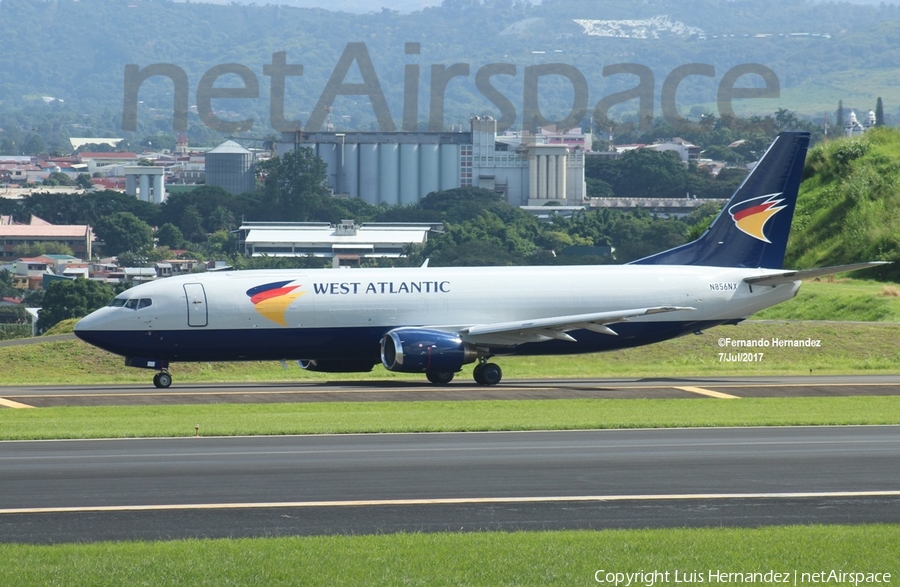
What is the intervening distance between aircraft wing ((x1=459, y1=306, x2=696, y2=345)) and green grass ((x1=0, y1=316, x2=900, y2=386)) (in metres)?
4.83

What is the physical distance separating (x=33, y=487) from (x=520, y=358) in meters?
31.2

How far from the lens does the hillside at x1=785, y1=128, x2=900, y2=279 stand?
69562 millimetres

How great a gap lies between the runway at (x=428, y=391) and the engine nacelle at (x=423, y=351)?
704mm

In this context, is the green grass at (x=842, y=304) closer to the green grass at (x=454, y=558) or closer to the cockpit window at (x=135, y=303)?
the cockpit window at (x=135, y=303)

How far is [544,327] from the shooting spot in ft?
139

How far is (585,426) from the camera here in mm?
30594

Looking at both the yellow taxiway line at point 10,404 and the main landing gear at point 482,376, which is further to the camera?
the main landing gear at point 482,376

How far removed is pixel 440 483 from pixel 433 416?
431 inches

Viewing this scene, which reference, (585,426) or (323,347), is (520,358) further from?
(585,426)

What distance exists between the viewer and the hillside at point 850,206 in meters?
69.6

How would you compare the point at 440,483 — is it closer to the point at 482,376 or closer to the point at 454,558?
the point at 454,558

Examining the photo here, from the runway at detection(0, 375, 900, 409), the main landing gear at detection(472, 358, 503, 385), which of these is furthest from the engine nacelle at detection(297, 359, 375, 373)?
the main landing gear at detection(472, 358, 503, 385)

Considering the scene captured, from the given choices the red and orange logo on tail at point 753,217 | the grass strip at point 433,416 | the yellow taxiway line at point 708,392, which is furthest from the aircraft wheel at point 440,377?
the red and orange logo on tail at point 753,217

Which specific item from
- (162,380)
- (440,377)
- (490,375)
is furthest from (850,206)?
(162,380)
